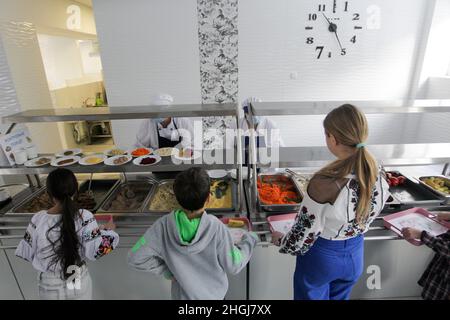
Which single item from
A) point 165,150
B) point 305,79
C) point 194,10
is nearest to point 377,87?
point 305,79

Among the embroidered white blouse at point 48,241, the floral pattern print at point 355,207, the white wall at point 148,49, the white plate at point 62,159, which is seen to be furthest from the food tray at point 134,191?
the white wall at point 148,49

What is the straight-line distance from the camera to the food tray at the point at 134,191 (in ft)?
5.87

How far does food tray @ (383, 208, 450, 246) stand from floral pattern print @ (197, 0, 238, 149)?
2.45m

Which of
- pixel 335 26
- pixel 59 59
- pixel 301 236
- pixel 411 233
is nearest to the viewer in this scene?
pixel 301 236

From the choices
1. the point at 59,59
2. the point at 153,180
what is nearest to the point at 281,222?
the point at 153,180

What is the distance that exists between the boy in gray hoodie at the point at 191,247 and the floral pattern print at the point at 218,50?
2.70 m

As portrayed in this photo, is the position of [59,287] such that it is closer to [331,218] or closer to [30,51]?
[331,218]

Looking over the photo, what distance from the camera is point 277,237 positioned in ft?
4.58

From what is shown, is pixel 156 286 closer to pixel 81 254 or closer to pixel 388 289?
pixel 81 254

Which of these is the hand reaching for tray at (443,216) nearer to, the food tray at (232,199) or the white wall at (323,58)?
the food tray at (232,199)

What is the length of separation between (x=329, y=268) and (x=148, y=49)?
3556mm

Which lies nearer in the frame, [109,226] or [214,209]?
[109,226]

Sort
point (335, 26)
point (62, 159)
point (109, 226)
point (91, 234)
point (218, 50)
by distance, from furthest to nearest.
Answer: point (218, 50) < point (335, 26) < point (62, 159) < point (109, 226) < point (91, 234)

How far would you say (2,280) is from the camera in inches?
69.3
